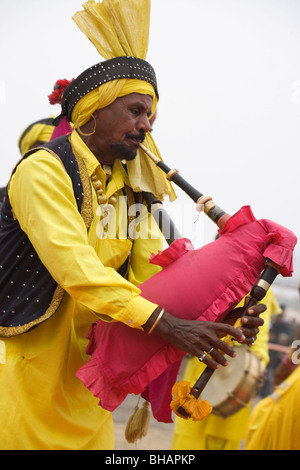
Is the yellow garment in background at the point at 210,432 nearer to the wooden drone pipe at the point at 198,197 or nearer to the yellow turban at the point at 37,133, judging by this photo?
the yellow turban at the point at 37,133

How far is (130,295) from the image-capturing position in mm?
2371

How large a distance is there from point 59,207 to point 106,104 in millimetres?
707

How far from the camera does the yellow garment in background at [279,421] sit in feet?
12.5

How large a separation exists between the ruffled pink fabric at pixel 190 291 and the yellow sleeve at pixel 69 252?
140mm

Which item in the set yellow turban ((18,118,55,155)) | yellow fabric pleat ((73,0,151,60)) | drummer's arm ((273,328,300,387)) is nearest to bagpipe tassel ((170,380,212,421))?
yellow fabric pleat ((73,0,151,60))

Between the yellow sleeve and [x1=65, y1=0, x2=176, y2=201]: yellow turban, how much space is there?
56cm

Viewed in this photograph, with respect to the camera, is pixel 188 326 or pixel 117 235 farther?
pixel 117 235

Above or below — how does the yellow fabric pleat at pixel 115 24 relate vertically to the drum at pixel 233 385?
above

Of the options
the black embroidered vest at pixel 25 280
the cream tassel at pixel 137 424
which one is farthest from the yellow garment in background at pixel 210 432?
the black embroidered vest at pixel 25 280

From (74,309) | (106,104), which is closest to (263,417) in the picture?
(74,309)

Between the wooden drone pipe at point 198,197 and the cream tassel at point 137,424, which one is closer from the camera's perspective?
the wooden drone pipe at point 198,197

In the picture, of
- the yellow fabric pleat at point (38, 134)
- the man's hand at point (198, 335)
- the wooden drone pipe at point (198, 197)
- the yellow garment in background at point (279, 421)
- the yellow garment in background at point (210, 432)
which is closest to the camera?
the man's hand at point (198, 335)

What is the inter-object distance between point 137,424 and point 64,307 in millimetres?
719
